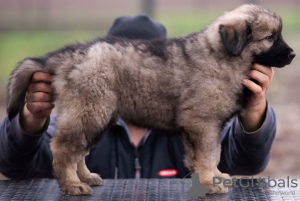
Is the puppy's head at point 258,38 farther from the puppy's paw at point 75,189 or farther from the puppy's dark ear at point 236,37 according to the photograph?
the puppy's paw at point 75,189

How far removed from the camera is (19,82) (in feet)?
11.5

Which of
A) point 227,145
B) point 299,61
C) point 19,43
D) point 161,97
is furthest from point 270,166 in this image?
point 19,43

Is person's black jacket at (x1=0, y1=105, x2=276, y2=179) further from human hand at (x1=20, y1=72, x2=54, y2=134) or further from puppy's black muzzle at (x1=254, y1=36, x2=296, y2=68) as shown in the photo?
puppy's black muzzle at (x1=254, y1=36, x2=296, y2=68)

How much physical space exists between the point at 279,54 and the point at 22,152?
215 centimetres

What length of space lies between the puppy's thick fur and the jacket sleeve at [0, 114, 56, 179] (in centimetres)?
62

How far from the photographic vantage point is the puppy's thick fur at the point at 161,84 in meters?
3.33

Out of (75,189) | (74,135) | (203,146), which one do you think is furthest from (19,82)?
(203,146)

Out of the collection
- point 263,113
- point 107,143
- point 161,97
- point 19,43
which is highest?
point 161,97

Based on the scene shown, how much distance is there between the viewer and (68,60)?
341cm

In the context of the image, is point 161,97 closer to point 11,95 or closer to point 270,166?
point 11,95

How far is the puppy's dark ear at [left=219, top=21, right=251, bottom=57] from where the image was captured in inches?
131

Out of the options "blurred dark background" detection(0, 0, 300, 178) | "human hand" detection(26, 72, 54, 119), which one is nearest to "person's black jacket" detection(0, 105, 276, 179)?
"human hand" detection(26, 72, 54, 119)

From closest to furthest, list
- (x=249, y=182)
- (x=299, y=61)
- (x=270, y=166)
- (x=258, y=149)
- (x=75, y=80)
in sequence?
1. (x=75, y=80)
2. (x=249, y=182)
3. (x=258, y=149)
4. (x=270, y=166)
5. (x=299, y=61)

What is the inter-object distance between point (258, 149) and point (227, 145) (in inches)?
17.5
